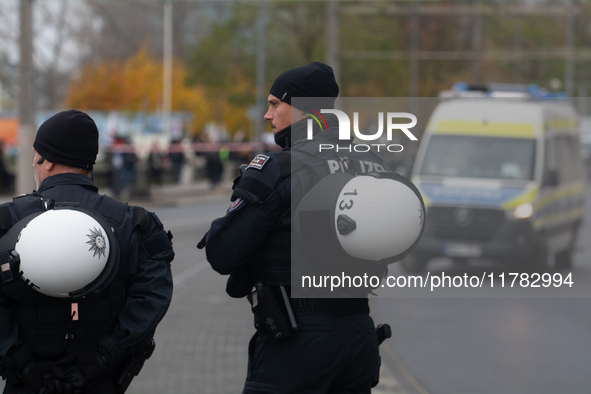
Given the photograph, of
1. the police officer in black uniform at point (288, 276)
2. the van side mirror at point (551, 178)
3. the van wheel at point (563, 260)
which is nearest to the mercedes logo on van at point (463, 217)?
the van side mirror at point (551, 178)

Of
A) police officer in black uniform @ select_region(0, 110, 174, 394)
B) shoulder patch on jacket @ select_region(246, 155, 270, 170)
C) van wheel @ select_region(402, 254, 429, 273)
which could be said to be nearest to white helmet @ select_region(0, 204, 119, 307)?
police officer in black uniform @ select_region(0, 110, 174, 394)

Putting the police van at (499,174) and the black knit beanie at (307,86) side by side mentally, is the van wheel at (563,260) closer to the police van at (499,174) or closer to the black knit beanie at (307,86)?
the police van at (499,174)

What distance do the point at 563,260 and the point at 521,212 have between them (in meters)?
1.44

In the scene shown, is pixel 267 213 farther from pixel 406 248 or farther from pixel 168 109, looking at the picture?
pixel 168 109

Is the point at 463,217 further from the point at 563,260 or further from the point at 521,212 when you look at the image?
the point at 563,260

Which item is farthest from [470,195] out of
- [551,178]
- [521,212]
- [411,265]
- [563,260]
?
[411,265]

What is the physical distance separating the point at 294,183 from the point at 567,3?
32.0 metres

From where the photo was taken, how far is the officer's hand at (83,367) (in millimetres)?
3275

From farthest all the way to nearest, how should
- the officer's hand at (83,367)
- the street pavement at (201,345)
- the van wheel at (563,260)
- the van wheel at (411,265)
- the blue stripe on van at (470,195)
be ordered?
the van wheel at (563,260)
the blue stripe on van at (470,195)
the street pavement at (201,345)
the van wheel at (411,265)
the officer's hand at (83,367)

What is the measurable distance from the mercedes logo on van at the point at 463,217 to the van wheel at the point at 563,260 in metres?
1.55

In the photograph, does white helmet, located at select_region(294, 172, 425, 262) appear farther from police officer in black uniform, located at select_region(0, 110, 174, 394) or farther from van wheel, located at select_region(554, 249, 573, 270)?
van wheel, located at select_region(554, 249, 573, 270)

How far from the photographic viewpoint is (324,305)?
3373 millimetres

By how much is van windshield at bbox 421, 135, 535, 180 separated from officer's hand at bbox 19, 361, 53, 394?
10.2 m

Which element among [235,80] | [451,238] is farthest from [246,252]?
[235,80]
